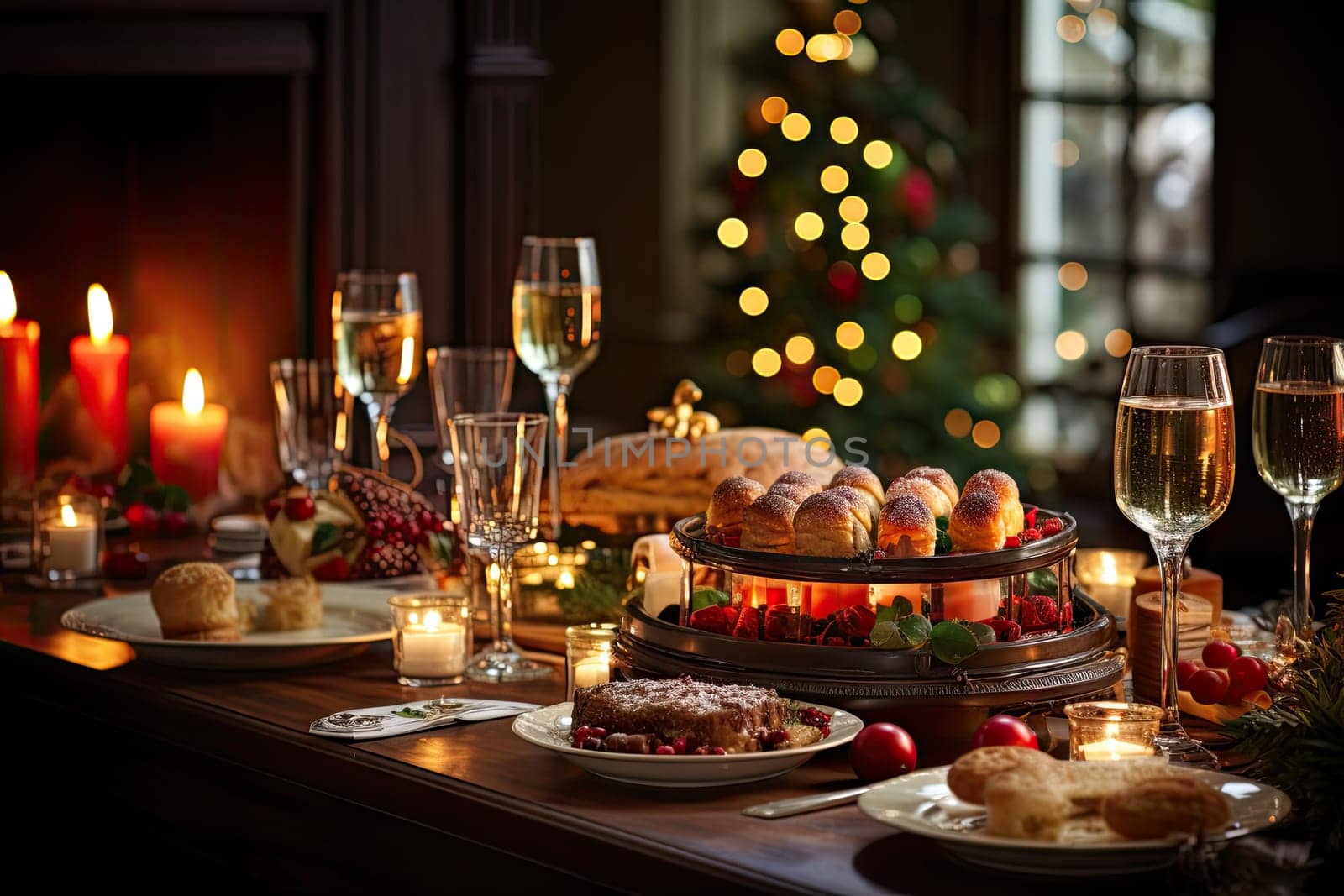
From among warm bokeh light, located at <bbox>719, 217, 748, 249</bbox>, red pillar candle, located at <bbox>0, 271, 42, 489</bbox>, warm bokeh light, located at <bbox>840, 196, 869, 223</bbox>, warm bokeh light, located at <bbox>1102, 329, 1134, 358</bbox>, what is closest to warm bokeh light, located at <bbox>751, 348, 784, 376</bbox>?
warm bokeh light, located at <bbox>719, 217, 748, 249</bbox>

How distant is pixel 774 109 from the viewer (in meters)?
5.16

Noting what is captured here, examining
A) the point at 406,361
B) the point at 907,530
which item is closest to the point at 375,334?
the point at 406,361

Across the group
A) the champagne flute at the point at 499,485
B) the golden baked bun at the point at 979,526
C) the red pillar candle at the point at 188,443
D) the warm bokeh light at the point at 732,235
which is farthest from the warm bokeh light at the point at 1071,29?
the golden baked bun at the point at 979,526

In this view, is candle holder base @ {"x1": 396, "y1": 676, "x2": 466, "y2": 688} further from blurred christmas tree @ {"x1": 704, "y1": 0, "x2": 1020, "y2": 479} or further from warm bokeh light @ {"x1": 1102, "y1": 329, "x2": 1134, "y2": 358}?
warm bokeh light @ {"x1": 1102, "y1": 329, "x2": 1134, "y2": 358}

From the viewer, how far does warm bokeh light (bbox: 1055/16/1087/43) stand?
19.7 feet

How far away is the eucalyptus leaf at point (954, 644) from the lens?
1.49m

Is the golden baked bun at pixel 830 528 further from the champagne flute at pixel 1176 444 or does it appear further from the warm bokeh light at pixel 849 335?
the warm bokeh light at pixel 849 335

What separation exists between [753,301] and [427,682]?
3357 millimetres

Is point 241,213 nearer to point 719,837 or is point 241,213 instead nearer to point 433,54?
point 433,54

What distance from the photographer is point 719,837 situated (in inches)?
50.4

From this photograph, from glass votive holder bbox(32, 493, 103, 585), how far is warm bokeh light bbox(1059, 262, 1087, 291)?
14.6ft

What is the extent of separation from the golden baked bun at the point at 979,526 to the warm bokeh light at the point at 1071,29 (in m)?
4.82

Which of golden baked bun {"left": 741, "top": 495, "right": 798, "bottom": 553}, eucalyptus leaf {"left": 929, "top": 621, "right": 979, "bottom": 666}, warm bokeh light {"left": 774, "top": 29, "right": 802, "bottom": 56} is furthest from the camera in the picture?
warm bokeh light {"left": 774, "top": 29, "right": 802, "bottom": 56}

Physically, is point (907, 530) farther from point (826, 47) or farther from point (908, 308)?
point (826, 47)
